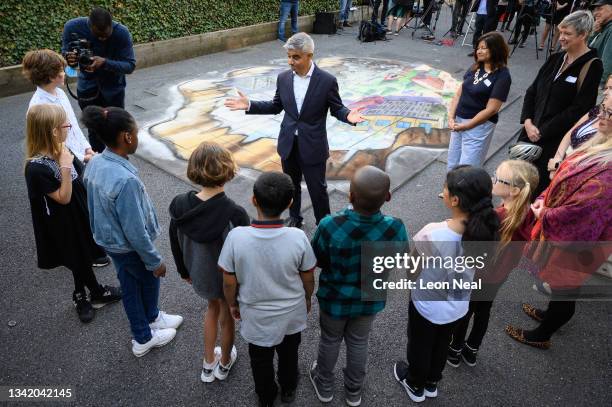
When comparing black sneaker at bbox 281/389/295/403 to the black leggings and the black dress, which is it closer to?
the black leggings

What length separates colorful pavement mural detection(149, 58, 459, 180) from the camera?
5188mm

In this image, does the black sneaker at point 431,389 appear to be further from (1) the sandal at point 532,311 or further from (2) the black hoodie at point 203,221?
(2) the black hoodie at point 203,221

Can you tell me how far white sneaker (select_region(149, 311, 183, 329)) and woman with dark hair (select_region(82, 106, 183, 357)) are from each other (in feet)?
1.21

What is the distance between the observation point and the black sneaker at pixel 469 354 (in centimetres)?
253

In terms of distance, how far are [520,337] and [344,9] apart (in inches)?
500

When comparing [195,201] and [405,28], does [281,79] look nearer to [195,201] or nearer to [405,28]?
[195,201]

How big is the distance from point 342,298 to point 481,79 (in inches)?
106

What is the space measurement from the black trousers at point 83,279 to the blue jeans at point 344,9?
12.6 m

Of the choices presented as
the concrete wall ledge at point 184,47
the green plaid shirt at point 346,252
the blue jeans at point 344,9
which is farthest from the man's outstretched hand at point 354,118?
the blue jeans at point 344,9

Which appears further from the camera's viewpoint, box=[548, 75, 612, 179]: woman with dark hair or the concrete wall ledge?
the concrete wall ledge

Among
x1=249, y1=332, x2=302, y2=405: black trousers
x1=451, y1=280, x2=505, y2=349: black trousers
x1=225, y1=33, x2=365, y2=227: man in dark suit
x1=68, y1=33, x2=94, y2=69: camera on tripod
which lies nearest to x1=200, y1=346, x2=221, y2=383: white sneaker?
x1=249, y1=332, x2=302, y2=405: black trousers

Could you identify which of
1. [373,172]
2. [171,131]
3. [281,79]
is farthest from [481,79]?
[171,131]

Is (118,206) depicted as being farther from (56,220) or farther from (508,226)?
(508,226)

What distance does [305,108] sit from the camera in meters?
3.28
